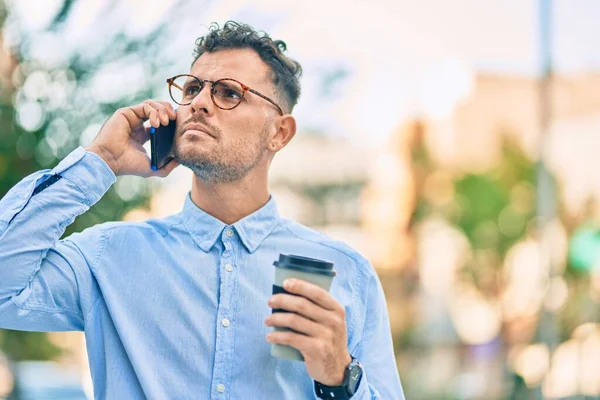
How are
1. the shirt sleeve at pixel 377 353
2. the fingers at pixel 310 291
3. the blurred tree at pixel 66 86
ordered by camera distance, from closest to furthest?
1. the fingers at pixel 310 291
2. the shirt sleeve at pixel 377 353
3. the blurred tree at pixel 66 86

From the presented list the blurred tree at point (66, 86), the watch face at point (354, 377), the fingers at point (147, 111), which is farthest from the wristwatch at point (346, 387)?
the blurred tree at point (66, 86)

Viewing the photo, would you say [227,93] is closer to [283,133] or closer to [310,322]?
[283,133]

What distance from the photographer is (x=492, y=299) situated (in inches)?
1144

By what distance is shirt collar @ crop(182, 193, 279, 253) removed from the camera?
2.26 metres

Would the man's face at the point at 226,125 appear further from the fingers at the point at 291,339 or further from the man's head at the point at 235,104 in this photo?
the fingers at the point at 291,339

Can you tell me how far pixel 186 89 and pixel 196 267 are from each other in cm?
51

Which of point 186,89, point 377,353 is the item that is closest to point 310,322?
point 377,353

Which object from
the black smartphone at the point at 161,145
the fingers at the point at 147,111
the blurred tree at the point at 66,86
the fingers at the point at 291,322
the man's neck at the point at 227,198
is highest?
the blurred tree at the point at 66,86

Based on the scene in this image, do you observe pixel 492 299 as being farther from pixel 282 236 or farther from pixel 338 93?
pixel 282 236

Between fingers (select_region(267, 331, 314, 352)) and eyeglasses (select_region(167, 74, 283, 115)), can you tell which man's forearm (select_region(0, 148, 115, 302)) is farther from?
fingers (select_region(267, 331, 314, 352))

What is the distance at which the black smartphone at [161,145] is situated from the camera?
227 centimetres

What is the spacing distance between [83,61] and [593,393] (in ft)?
61.5

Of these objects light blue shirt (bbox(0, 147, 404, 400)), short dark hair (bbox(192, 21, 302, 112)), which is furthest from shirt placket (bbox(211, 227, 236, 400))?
short dark hair (bbox(192, 21, 302, 112))

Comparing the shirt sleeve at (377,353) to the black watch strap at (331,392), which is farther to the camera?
the shirt sleeve at (377,353)
